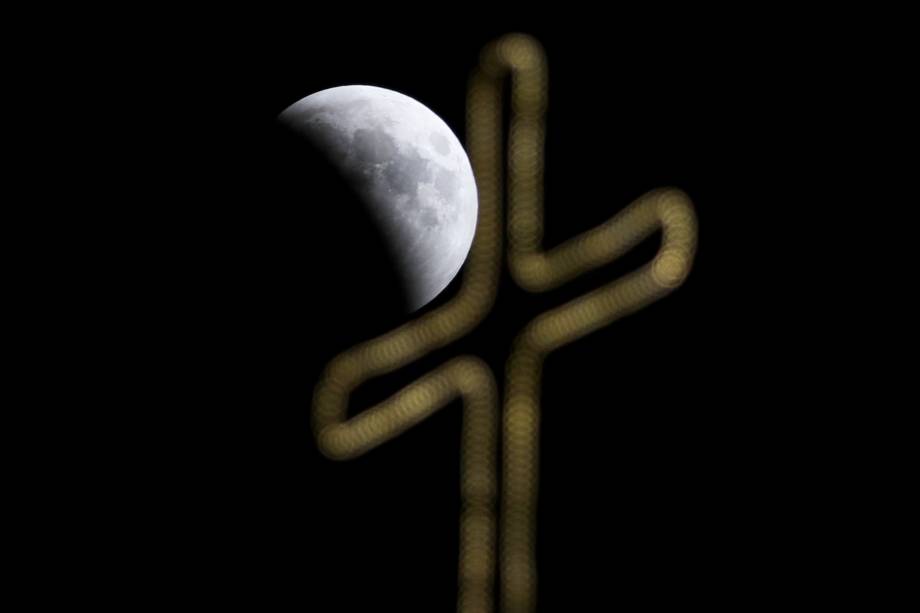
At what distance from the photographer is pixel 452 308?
112 inches

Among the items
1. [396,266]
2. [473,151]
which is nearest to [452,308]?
[396,266]

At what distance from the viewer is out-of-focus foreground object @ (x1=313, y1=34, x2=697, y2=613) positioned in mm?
2713

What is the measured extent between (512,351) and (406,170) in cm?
52

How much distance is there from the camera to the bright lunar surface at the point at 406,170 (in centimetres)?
271

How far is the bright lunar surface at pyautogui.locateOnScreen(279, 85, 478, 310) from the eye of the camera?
2.71 metres

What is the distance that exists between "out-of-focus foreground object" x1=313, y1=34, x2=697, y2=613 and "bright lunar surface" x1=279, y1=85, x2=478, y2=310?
0.07 m

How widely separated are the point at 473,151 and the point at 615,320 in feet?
1.81

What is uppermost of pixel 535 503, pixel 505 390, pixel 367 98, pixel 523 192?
pixel 367 98

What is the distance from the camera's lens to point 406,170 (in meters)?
2.72

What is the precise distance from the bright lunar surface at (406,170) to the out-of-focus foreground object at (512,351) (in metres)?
0.07

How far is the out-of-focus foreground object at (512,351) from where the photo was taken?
2.71 metres

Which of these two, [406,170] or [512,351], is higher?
[406,170]

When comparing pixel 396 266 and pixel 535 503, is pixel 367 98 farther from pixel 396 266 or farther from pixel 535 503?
pixel 535 503

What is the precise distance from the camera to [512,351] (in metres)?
2.82
